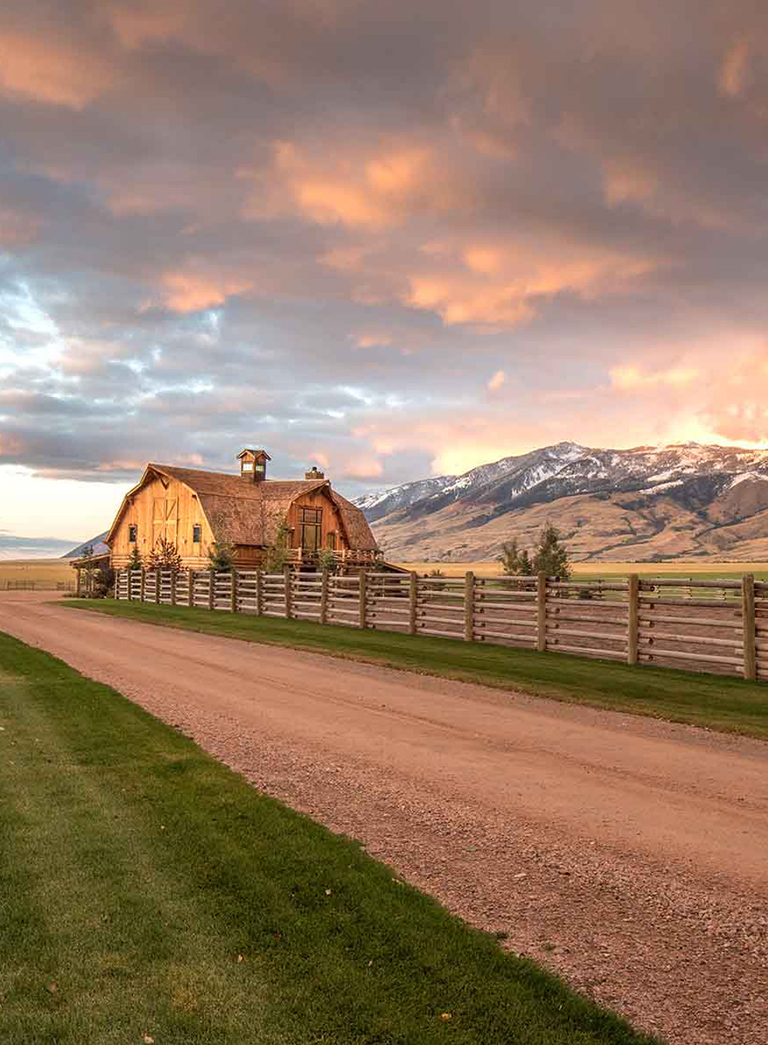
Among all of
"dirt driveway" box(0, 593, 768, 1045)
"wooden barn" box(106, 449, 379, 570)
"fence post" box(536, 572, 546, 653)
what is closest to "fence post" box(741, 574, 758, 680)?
"dirt driveway" box(0, 593, 768, 1045)

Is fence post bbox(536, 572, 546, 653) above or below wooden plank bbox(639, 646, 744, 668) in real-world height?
above

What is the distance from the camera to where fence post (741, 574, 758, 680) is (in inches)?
639

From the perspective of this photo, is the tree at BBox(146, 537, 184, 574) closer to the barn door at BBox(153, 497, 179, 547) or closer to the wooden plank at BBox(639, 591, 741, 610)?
the barn door at BBox(153, 497, 179, 547)

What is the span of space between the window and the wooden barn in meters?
0.08

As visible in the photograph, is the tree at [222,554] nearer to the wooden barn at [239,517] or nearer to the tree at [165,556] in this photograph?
the wooden barn at [239,517]

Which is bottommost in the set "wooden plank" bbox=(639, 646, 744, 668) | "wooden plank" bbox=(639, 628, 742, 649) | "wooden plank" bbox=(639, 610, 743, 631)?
"wooden plank" bbox=(639, 646, 744, 668)

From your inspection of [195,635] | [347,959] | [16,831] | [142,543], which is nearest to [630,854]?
[347,959]

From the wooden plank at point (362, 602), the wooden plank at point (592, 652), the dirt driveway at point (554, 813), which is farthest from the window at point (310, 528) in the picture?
the dirt driveway at point (554, 813)

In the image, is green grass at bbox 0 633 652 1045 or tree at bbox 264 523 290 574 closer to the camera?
green grass at bbox 0 633 652 1045

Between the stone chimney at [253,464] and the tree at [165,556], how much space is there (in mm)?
9586

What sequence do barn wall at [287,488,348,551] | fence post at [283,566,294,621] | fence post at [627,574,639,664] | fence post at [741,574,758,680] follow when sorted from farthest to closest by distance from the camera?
barn wall at [287,488,348,551]
fence post at [283,566,294,621]
fence post at [627,574,639,664]
fence post at [741,574,758,680]

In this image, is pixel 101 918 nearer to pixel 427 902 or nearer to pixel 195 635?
pixel 427 902

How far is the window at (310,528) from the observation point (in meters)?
61.3

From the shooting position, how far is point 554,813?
7.82 meters
